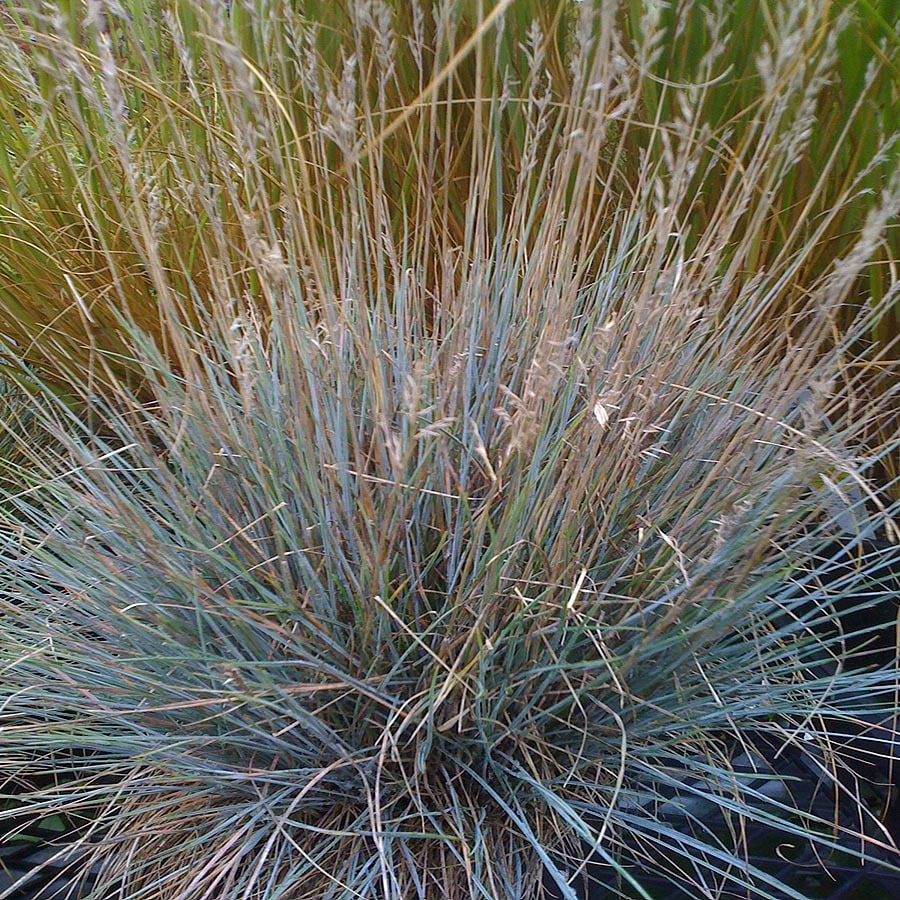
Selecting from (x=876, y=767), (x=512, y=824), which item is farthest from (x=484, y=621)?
(x=876, y=767)

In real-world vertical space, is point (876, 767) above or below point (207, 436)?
below

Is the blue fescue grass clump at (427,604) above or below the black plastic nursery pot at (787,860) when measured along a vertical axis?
above

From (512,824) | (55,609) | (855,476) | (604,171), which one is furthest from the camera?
(604,171)

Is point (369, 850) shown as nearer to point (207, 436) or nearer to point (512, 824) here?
point (512, 824)

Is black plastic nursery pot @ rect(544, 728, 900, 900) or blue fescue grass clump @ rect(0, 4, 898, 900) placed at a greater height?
blue fescue grass clump @ rect(0, 4, 898, 900)

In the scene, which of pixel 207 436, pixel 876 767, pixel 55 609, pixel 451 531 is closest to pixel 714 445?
pixel 451 531

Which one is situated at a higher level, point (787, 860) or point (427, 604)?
point (427, 604)

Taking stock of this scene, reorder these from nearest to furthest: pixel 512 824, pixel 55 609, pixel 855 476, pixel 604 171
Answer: pixel 855 476 < pixel 512 824 < pixel 55 609 < pixel 604 171

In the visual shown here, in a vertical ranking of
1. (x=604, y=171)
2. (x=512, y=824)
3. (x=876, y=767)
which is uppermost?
(x=604, y=171)

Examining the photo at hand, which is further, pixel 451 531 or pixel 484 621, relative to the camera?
pixel 451 531
